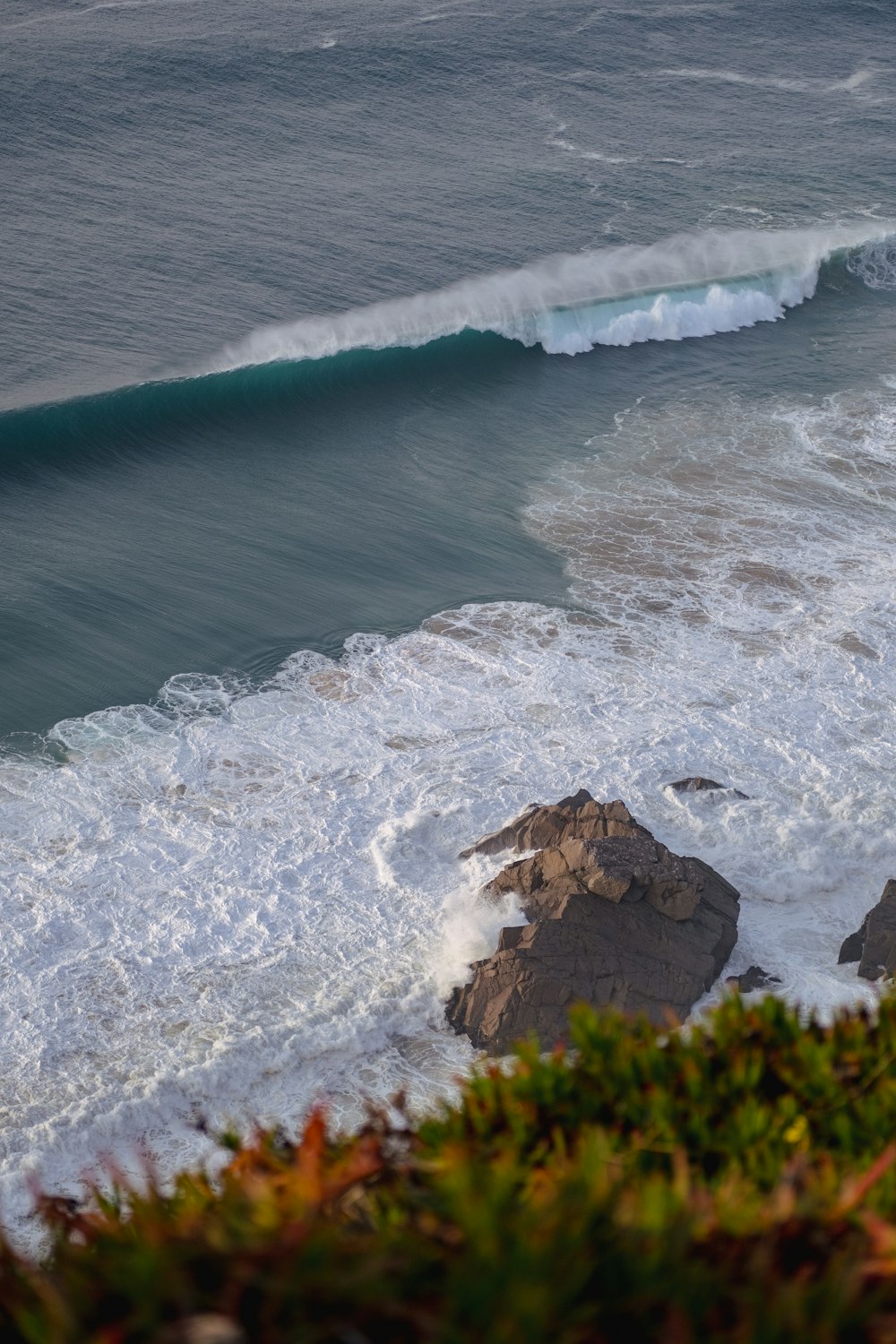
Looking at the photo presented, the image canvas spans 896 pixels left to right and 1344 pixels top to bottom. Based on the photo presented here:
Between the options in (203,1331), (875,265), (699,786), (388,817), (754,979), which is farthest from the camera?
(875,265)

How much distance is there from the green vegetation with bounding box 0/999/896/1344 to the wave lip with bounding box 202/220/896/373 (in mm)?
20933

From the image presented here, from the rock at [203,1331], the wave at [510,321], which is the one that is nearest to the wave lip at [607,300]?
the wave at [510,321]

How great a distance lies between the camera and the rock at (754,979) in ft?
34.9

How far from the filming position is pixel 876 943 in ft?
35.1

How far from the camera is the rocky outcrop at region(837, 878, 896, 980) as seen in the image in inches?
419

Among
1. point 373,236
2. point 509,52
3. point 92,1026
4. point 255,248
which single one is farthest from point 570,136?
point 92,1026

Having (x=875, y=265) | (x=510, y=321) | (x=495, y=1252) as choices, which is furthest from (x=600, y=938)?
(x=875, y=265)

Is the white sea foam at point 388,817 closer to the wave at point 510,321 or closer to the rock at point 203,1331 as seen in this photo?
the rock at point 203,1331

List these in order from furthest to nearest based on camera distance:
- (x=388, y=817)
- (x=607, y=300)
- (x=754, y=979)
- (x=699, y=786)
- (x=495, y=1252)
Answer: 1. (x=607, y=300)
2. (x=699, y=786)
3. (x=388, y=817)
4. (x=754, y=979)
5. (x=495, y=1252)

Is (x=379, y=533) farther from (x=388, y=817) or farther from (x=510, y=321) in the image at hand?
(x=510, y=321)

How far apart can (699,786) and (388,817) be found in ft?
10.2

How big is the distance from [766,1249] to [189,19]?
44452mm

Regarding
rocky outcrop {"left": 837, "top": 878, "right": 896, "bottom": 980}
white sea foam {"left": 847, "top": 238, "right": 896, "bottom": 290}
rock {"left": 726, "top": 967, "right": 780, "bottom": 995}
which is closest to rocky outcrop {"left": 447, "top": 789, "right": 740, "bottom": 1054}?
rock {"left": 726, "top": 967, "right": 780, "bottom": 995}

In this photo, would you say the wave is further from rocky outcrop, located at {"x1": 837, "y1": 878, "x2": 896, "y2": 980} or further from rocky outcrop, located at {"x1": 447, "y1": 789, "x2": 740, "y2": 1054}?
rocky outcrop, located at {"x1": 837, "y1": 878, "x2": 896, "y2": 980}
